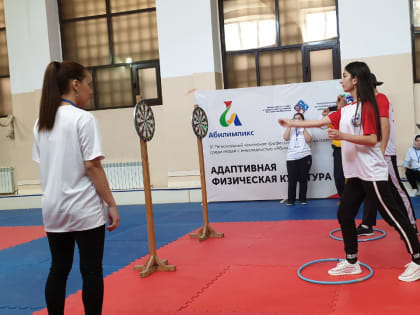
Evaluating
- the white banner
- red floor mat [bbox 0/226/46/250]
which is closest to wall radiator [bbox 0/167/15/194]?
red floor mat [bbox 0/226/46/250]

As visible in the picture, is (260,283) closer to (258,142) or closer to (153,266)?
(153,266)

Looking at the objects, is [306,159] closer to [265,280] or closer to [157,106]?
[157,106]

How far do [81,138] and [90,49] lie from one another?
28.6ft

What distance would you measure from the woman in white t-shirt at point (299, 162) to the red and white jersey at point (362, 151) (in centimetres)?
424

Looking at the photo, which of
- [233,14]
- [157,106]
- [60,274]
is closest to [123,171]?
[157,106]

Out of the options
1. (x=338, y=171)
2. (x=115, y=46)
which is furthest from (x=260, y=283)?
(x=115, y=46)

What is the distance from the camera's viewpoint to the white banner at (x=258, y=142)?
26.6ft

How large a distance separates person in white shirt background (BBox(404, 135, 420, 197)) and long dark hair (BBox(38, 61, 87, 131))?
6659 millimetres

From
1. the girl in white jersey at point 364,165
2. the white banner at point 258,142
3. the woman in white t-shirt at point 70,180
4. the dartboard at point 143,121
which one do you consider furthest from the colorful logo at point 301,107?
the woman in white t-shirt at point 70,180

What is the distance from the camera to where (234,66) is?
961 cm

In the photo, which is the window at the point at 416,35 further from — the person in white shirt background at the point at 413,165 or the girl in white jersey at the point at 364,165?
the girl in white jersey at the point at 364,165

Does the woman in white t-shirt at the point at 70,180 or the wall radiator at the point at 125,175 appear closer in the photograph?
the woman in white t-shirt at the point at 70,180

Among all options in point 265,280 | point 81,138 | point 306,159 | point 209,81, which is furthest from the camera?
point 209,81

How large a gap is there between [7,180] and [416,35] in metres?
9.49
